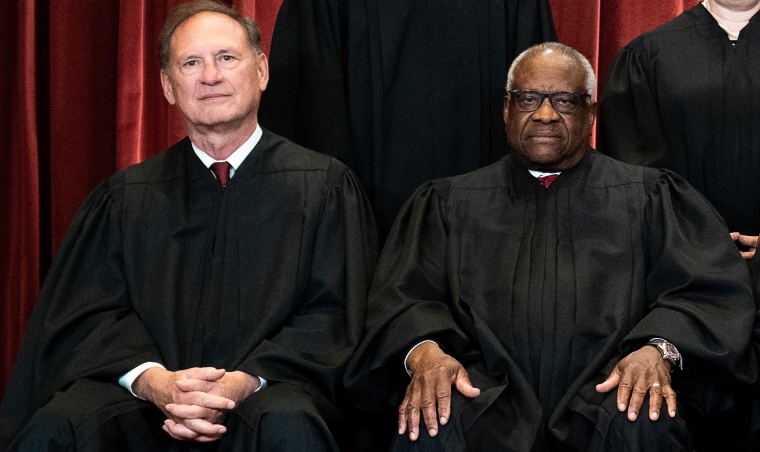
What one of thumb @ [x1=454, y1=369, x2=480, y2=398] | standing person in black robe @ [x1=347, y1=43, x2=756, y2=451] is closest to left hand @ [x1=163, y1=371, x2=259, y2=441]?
standing person in black robe @ [x1=347, y1=43, x2=756, y2=451]

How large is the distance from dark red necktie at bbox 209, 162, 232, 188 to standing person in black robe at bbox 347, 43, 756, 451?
54 cm

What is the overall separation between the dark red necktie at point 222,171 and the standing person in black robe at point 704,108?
4.34 feet

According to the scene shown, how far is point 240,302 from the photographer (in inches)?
128

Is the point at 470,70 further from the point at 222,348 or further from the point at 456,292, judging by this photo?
the point at 222,348

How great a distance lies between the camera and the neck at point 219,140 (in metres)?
3.40

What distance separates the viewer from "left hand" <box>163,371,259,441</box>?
2891mm

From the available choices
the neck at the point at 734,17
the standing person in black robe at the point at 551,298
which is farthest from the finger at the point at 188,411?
the neck at the point at 734,17

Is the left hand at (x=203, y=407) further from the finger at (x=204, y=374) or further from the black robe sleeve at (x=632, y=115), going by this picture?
the black robe sleeve at (x=632, y=115)

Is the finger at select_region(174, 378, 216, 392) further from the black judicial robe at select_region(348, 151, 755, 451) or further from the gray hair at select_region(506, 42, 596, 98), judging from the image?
the gray hair at select_region(506, 42, 596, 98)

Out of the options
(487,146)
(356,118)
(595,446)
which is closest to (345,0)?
(356,118)

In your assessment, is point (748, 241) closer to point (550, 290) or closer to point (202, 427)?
point (550, 290)

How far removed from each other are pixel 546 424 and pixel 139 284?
1245mm

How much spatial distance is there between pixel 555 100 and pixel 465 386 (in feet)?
3.21

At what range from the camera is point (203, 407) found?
289cm
